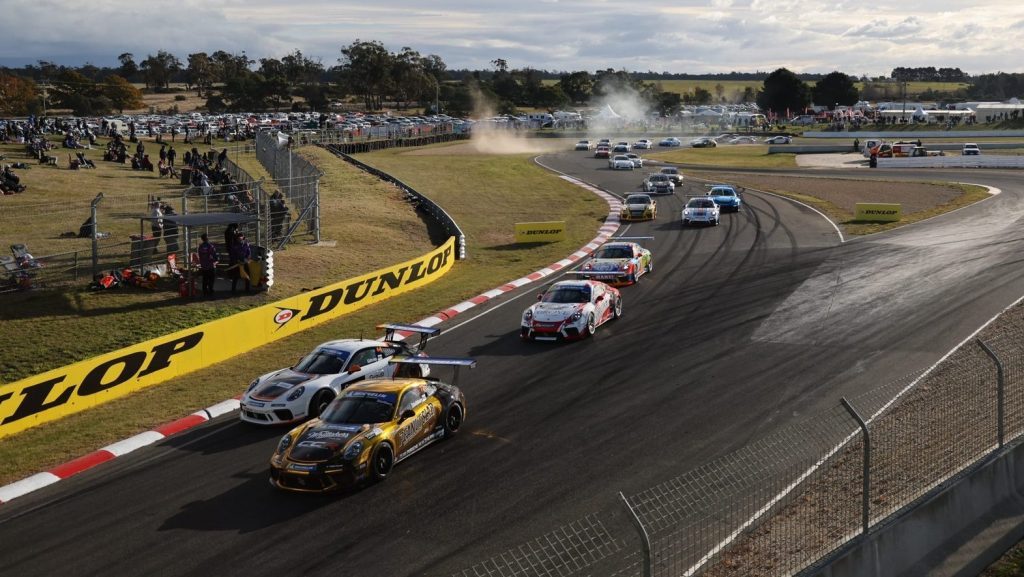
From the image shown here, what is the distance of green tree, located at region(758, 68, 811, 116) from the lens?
138000mm

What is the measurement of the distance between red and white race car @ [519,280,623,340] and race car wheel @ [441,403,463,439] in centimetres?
577

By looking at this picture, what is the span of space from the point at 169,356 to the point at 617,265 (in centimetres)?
1310

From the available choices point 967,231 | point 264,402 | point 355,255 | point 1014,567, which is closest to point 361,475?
point 264,402

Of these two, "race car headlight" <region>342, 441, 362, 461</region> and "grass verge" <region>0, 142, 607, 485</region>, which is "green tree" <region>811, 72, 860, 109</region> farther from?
"race car headlight" <region>342, 441, 362, 461</region>

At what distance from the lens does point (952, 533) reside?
10.2 m

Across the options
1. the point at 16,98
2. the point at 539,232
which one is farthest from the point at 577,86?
the point at 539,232

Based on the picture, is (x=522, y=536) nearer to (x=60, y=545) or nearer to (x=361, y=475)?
(x=361, y=475)

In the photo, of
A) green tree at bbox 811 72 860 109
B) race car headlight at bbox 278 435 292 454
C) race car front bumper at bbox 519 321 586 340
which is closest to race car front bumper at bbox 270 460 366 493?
race car headlight at bbox 278 435 292 454

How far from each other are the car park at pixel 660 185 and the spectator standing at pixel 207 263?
3232 centimetres

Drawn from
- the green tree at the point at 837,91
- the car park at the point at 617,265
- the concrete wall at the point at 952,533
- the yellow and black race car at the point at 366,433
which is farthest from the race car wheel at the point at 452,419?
the green tree at the point at 837,91

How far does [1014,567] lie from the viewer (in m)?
9.73

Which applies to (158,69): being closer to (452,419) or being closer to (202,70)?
(202,70)

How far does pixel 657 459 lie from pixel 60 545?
7938 millimetres

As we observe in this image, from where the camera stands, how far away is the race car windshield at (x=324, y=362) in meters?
16.4
